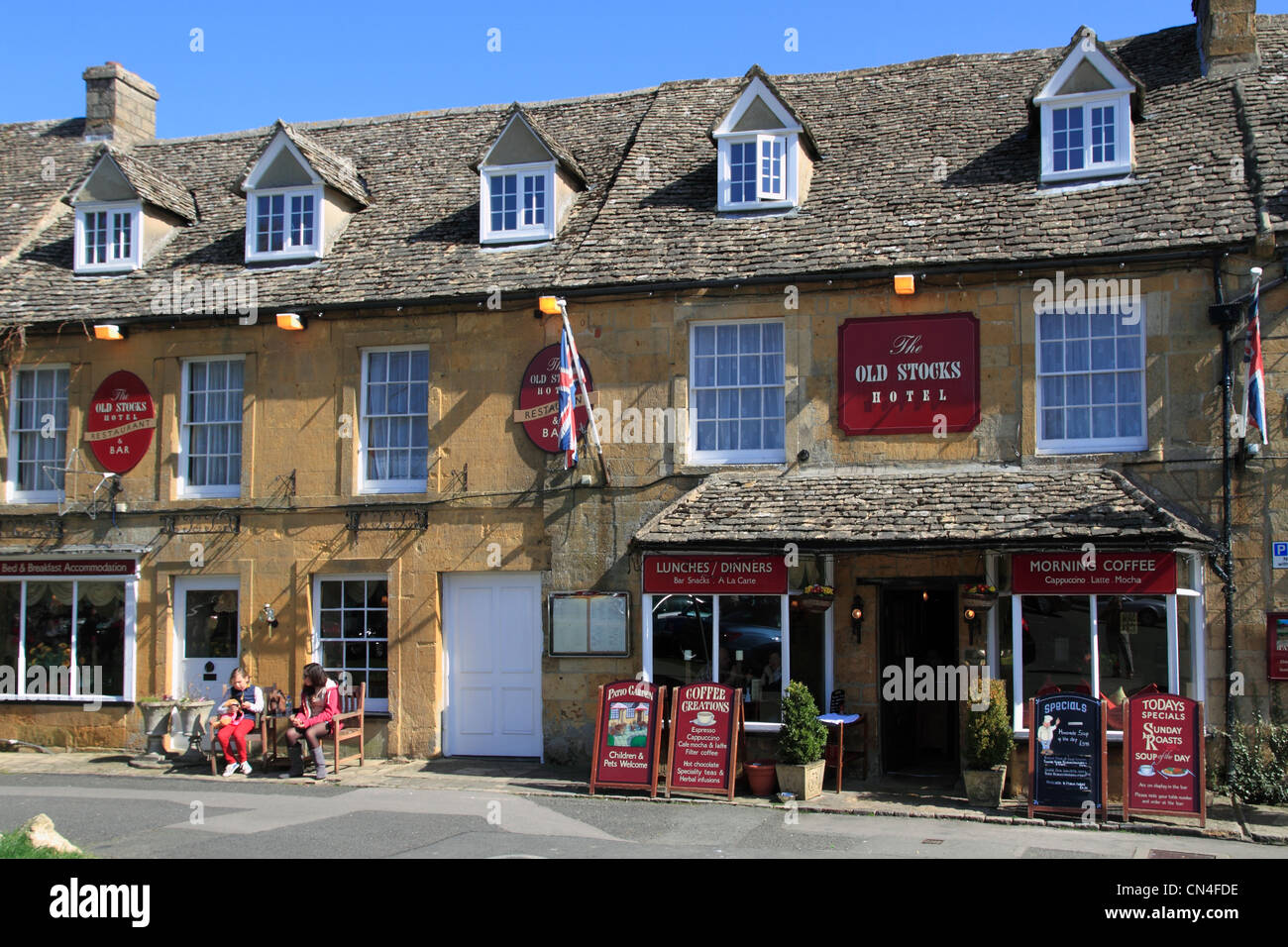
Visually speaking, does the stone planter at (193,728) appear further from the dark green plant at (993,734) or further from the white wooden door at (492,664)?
the dark green plant at (993,734)

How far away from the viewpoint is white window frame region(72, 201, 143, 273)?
18.3 meters

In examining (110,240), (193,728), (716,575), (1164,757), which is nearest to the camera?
(1164,757)

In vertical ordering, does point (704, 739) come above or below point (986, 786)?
above

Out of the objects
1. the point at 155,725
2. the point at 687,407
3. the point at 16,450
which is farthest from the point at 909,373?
the point at 16,450

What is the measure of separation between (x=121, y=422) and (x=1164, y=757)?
14279 millimetres

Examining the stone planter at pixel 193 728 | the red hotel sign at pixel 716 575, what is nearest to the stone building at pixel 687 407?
the red hotel sign at pixel 716 575

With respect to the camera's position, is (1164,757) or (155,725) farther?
(155,725)

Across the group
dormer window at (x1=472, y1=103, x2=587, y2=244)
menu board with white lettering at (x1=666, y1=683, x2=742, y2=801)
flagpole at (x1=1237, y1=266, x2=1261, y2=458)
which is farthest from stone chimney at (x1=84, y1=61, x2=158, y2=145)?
flagpole at (x1=1237, y1=266, x2=1261, y2=458)

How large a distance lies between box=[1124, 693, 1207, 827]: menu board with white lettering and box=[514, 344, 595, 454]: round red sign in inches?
297

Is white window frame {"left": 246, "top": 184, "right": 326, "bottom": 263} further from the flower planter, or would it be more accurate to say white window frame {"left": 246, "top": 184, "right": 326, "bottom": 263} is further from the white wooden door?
the flower planter

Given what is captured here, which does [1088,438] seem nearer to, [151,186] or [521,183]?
[521,183]

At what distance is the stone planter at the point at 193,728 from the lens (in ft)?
51.4

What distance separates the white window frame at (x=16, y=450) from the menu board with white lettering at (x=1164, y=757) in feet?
48.2

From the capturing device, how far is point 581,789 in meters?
13.6
